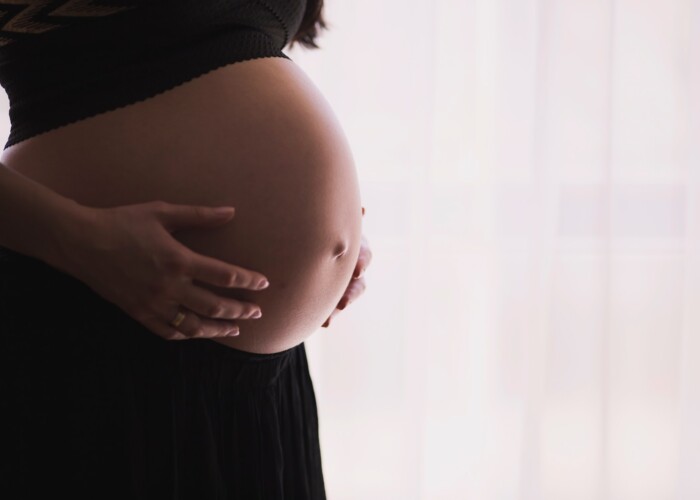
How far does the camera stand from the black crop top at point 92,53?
2.14 ft

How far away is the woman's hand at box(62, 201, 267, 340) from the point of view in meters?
0.55

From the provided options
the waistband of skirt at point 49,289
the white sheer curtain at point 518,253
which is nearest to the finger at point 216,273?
the waistband of skirt at point 49,289

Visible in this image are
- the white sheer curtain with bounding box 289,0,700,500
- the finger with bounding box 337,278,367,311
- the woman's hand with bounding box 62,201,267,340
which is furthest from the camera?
the white sheer curtain with bounding box 289,0,700,500

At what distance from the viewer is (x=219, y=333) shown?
61 cm

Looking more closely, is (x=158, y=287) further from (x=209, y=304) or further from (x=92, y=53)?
(x=92, y=53)

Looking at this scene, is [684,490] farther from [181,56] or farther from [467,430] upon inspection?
[181,56]

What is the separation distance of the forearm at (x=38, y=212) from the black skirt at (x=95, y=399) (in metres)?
0.06

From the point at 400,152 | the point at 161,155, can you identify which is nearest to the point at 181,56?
the point at 161,155

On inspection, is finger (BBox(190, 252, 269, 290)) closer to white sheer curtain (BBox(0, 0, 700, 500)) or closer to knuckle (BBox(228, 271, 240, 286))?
knuckle (BBox(228, 271, 240, 286))

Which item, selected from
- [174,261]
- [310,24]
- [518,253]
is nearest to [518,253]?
[518,253]

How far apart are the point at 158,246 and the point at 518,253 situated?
1.25 metres

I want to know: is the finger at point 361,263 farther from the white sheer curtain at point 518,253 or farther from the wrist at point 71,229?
the white sheer curtain at point 518,253

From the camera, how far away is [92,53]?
0.66 meters

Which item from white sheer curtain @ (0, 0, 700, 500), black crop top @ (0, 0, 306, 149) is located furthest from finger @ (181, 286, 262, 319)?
white sheer curtain @ (0, 0, 700, 500)
